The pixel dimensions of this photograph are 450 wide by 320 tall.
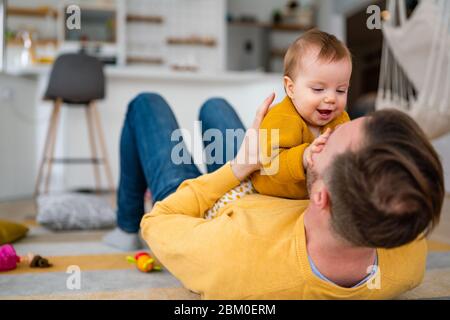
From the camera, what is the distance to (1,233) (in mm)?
1452

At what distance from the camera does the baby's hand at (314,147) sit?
644mm

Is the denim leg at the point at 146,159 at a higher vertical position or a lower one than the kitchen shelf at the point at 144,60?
lower

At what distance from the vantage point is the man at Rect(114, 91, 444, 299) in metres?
0.56

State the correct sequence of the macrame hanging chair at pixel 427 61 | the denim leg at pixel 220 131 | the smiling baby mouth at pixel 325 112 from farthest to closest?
the macrame hanging chair at pixel 427 61 < the denim leg at pixel 220 131 < the smiling baby mouth at pixel 325 112

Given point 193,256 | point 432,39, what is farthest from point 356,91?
point 193,256

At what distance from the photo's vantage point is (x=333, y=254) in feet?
2.19

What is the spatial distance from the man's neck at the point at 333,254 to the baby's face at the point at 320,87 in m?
0.17

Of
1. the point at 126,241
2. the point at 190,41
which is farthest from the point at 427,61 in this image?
the point at 190,41

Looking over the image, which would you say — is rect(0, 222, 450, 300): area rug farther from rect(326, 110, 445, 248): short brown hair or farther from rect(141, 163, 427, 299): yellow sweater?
rect(326, 110, 445, 248): short brown hair

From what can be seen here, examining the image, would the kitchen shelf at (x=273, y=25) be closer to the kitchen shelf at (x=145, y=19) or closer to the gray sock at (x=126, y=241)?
the kitchen shelf at (x=145, y=19)

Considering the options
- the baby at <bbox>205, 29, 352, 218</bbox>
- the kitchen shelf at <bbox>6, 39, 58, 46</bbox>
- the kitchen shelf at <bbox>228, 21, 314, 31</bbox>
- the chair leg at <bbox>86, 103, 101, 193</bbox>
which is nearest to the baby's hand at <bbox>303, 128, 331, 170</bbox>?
the baby at <bbox>205, 29, 352, 218</bbox>

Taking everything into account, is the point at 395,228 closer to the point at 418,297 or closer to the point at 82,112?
the point at 418,297

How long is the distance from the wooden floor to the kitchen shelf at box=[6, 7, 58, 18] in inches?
106

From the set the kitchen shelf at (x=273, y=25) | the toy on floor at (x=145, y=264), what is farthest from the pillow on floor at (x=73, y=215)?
the kitchen shelf at (x=273, y=25)
